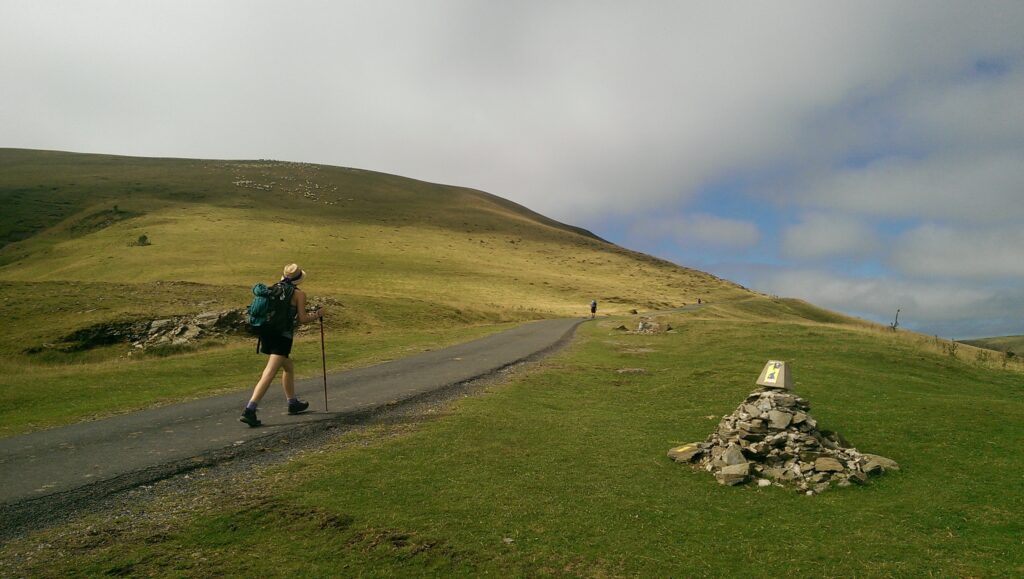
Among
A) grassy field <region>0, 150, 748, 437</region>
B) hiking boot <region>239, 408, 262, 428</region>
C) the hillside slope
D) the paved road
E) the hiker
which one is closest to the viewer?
the paved road

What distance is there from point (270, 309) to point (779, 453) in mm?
10693

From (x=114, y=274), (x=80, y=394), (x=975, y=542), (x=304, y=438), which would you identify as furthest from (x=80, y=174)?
(x=975, y=542)

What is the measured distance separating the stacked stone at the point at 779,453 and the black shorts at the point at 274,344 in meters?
8.62

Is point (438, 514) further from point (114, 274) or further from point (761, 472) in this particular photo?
point (114, 274)

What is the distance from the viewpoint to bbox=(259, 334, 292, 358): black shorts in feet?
38.4

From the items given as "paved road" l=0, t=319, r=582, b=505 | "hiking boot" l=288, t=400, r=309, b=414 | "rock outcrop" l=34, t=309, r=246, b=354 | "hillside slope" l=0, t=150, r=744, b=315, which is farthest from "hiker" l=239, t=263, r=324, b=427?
"hillside slope" l=0, t=150, r=744, b=315

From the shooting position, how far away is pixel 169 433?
1093 cm

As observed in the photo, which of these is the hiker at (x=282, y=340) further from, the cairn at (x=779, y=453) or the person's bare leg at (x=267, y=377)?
the cairn at (x=779, y=453)

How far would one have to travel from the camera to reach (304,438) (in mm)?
10562

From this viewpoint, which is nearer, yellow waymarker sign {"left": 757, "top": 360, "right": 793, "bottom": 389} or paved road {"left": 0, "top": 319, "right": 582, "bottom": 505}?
paved road {"left": 0, "top": 319, "right": 582, "bottom": 505}

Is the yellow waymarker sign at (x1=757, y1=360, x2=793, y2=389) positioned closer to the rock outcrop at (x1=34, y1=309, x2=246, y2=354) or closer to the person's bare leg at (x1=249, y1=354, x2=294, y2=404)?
the person's bare leg at (x1=249, y1=354, x2=294, y2=404)

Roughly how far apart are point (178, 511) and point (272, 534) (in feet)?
5.23

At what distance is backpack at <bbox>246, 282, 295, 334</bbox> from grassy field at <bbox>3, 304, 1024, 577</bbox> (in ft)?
10.3

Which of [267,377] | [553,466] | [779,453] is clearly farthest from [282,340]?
[779,453]
